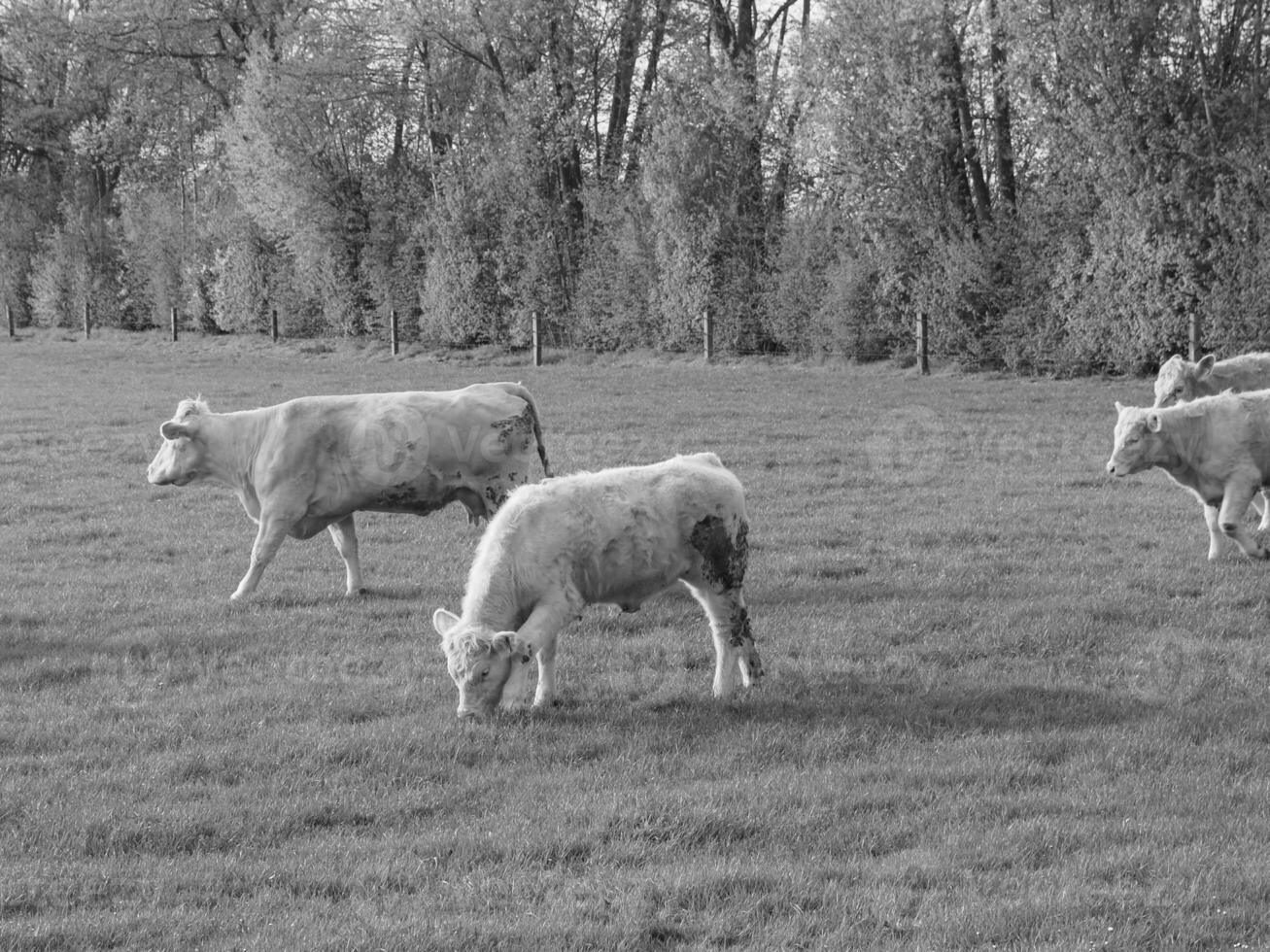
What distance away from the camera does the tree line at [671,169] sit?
25.8 m

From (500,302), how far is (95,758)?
33833 millimetres

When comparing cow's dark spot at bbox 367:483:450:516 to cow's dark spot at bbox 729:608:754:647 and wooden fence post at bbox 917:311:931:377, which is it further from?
wooden fence post at bbox 917:311:931:377

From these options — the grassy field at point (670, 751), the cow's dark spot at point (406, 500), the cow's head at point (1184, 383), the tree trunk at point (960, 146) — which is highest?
the tree trunk at point (960, 146)

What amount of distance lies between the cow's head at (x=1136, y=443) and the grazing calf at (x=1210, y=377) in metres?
4.03

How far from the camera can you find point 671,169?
1368 inches

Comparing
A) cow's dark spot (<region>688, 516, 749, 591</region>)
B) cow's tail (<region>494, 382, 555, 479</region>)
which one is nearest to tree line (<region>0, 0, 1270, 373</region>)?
cow's tail (<region>494, 382, 555, 479</region>)

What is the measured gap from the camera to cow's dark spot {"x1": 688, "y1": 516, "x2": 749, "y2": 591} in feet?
26.3

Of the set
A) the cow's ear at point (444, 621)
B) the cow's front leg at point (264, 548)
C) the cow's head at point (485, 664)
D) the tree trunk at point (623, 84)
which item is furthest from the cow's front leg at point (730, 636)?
the tree trunk at point (623, 84)

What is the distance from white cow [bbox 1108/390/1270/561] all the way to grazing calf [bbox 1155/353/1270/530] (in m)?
3.97

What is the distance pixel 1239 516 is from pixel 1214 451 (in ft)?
2.03

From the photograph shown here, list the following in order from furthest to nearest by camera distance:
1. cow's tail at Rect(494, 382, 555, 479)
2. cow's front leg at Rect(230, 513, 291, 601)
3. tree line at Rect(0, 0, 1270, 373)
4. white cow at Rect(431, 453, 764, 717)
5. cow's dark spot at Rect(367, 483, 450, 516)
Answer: tree line at Rect(0, 0, 1270, 373), cow's tail at Rect(494, 382, 555, 479), cow's dark spot at Rect(367, 483, 450, 516), cow's front leg at Rect(230, 513, 291, 601), white cow at Rect(431, 453, 764, 717)

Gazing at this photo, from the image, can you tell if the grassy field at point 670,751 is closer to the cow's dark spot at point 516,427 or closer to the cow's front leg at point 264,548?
the cow's front leg at point 264,548

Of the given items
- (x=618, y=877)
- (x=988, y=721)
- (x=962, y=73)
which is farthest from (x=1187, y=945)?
(x=962, y=73)

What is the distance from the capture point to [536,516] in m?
7.87
